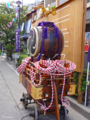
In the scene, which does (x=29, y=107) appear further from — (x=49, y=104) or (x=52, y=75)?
(x=52, y=75)

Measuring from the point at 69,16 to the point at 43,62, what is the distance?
2.07 m

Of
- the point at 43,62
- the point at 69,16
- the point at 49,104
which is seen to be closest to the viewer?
the point at 43,62

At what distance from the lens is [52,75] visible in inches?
121

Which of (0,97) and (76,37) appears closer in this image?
(76,37)

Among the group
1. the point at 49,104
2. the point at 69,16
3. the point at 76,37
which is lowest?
the point at 49,104

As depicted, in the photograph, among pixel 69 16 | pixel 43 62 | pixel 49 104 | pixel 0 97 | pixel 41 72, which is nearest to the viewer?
pixel 41 72

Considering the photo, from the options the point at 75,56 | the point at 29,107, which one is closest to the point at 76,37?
the point at 75,56

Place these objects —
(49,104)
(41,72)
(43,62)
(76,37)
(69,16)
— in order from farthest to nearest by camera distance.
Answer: (69,16), (76,37), (49,104), (43,62), (41,72)

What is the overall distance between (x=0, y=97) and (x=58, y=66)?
334 cm

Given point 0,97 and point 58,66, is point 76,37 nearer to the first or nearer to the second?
point 58,66

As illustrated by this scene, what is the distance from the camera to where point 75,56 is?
4.20 metres

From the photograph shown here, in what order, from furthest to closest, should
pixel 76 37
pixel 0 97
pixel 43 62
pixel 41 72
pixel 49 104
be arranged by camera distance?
pixel 0 97
pixel 76 37
pixel 49 104
pixel 43 62
pixel 41 72

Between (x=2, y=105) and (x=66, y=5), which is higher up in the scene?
(x=66, y=5)

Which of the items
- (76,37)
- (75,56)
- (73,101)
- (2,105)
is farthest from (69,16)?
(2,105)
